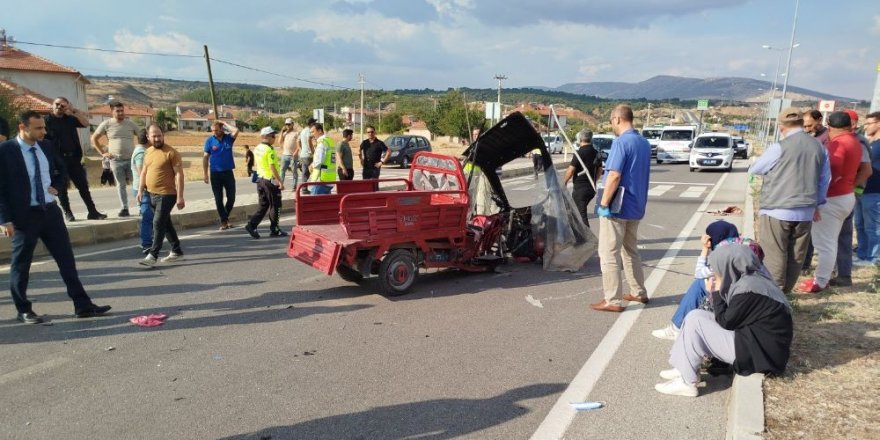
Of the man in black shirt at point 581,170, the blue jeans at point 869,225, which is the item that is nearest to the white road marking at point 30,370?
the man in black shirt at point 581,170

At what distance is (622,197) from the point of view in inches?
209

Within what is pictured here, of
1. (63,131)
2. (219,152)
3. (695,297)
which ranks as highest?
(63,131)

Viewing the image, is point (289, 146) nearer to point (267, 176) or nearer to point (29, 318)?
point (267, 176)

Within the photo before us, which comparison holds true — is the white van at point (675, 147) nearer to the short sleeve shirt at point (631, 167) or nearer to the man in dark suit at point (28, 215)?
the short sleeve shirt at point (631, 167)

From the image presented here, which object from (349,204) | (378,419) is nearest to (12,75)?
(349,204)

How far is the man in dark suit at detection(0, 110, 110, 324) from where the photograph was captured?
184 inches

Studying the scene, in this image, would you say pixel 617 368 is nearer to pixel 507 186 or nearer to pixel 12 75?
pixel 507 186

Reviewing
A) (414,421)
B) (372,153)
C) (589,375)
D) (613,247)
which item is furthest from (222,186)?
(589,375)

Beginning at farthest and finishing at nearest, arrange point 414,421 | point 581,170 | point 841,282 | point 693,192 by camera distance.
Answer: point 693,192 → point 581,170 → point 841,282 → point 414,421

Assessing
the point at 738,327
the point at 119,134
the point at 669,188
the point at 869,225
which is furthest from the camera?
the point at 669,188

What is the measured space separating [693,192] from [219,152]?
13.5 metres

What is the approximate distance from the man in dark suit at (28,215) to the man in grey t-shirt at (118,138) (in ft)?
13.0

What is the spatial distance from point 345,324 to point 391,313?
20.9 inches

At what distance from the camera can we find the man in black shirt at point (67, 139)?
8.48 m
